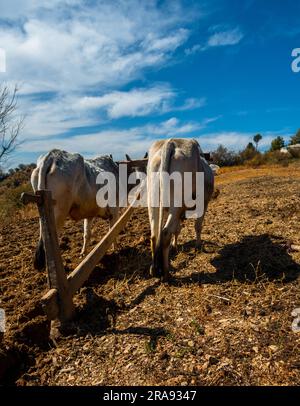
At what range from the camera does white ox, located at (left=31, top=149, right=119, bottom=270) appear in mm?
5219

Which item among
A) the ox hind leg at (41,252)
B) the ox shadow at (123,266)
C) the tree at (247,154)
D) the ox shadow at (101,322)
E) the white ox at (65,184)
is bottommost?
the ox shadow at (101,322)

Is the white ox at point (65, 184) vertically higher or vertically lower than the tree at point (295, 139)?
lower

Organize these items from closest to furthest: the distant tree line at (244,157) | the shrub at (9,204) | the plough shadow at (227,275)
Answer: the plough shadow at (227,275) → the shrub at (9,204) → the distant tree line at (244,157)

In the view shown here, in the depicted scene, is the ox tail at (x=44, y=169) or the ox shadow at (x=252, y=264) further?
the ox tail at (x=44, y=169)

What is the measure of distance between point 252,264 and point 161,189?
5.47 feet

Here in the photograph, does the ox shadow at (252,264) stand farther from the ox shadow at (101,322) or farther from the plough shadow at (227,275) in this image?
the ox shadow at (101,322)

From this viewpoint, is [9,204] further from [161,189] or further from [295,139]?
[295,139]

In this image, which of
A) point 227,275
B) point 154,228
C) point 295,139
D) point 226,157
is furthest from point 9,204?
point 295,139

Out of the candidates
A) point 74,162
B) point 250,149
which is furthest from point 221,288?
point 250,149

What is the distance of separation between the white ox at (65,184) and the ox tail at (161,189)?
1473 mm

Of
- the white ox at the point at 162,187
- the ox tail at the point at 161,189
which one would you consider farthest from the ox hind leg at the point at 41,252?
the ox tail at the point at 161,189

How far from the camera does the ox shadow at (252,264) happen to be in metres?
4.48

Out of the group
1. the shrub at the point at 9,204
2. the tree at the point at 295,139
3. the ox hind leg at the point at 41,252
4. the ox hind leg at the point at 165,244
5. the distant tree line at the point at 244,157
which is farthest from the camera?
the tree at the point at 295,139

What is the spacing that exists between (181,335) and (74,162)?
335 centimetres
